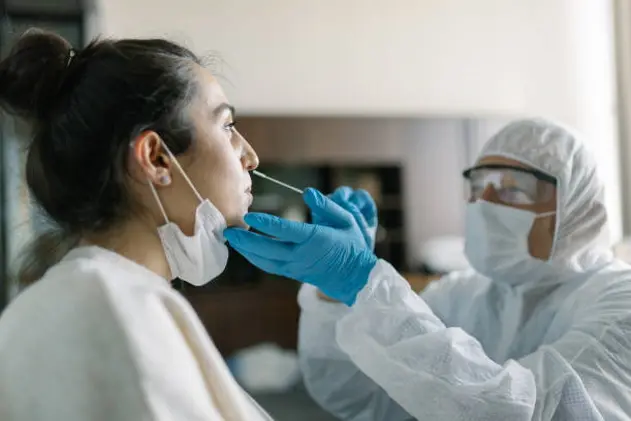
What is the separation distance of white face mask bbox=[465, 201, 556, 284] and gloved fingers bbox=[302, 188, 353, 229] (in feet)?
1.33

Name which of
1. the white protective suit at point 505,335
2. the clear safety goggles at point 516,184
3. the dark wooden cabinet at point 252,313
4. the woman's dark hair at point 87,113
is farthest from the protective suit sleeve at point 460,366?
the dark wooden cabinet at point 252,313

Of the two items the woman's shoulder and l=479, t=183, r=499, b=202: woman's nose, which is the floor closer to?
l=479, t=183, r=499, b=202: woman's nose

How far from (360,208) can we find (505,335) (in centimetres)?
42

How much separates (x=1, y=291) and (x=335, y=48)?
252 centimetres

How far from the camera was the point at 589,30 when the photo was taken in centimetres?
449

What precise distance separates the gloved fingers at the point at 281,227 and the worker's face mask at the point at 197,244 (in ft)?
0.20

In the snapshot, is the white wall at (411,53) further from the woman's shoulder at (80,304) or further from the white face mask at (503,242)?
the woman's shoulder at (80,304)

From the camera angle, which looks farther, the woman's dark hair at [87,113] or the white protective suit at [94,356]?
the woman's dark hair at [87,113]

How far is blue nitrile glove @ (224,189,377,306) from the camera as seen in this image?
1122 millimetres

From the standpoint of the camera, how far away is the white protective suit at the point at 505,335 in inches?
44.5

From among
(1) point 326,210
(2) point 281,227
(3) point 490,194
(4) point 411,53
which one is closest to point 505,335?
(3) point 490,194

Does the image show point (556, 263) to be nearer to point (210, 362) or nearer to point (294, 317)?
point (210, 362)

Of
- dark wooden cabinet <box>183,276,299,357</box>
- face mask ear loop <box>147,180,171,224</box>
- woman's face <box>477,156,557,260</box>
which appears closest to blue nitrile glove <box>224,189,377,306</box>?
face mask ear loop <box>147,180,171,224</box>

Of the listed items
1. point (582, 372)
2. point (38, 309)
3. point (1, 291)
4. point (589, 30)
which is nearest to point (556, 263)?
point (582, 372)
